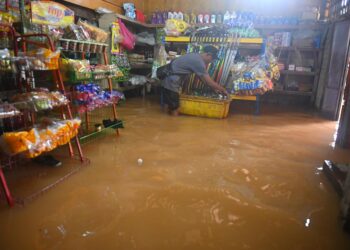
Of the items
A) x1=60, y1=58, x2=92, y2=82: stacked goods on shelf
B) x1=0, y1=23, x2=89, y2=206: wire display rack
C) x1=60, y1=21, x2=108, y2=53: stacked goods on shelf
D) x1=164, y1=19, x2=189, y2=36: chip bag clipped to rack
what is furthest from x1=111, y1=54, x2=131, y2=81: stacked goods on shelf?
x1=0, y1=23, x2=89, y2=206: wire display rack

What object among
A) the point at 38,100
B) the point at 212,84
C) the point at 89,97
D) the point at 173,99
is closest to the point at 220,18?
the point at 212,84

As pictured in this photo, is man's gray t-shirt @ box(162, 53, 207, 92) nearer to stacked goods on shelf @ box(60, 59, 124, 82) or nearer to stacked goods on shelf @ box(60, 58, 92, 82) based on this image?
stacked goods on shelf @ box(60, 59, 124, 82)

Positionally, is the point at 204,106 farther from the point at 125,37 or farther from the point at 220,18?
the point at 220,18

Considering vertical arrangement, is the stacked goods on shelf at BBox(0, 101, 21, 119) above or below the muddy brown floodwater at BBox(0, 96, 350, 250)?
above

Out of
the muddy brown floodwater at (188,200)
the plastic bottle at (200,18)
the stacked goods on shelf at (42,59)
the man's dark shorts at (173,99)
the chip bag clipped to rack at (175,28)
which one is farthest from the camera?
the plastic bottle at (200,18)

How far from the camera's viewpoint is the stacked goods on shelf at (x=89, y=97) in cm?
287

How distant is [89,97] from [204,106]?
2197 mm

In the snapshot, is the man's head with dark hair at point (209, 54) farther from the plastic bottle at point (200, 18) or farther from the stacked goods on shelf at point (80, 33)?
the plastic bottle at point (200, 18)

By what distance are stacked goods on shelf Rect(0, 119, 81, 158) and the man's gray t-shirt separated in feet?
8.28

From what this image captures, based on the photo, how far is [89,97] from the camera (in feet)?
9.53

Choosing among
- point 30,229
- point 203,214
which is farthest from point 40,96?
point 203,214

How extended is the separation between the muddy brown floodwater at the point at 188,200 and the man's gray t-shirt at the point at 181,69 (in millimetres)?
1493

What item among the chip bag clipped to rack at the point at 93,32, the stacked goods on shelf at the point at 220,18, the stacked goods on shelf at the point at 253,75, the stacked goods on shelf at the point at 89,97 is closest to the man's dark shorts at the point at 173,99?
the stacked goods on shelf at the point at 253,75

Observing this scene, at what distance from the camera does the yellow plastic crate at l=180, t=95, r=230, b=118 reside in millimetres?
4516
